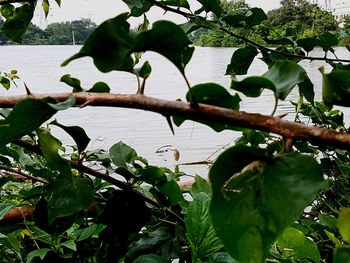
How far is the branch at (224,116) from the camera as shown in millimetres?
210

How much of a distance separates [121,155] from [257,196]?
1.02 ft

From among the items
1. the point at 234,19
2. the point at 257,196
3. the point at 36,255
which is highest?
the point at 234,19

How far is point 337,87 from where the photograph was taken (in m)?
0.26

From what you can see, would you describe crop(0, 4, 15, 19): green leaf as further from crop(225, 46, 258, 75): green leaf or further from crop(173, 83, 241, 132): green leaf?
crop(173, 83, 241, 132): green leaf

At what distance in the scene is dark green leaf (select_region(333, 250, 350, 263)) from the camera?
0.21 m

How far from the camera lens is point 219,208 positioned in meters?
0.22

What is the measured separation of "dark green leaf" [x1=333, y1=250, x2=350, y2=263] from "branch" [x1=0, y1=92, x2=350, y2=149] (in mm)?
57

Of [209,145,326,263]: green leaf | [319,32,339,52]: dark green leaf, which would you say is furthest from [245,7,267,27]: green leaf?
[209,145,326,263]: green leaf

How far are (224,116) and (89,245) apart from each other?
1.31 ft

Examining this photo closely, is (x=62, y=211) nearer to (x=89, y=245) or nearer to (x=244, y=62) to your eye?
(x=89, y=245)

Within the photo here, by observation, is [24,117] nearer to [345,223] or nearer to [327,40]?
[345,223]

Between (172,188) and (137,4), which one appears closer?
(172,188)

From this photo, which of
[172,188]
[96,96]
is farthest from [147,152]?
[96,96]

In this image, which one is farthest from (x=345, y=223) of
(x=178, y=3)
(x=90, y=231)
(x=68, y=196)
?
(x=178, y=3)
